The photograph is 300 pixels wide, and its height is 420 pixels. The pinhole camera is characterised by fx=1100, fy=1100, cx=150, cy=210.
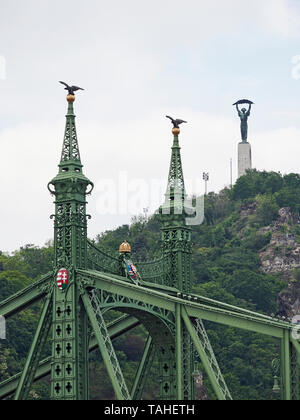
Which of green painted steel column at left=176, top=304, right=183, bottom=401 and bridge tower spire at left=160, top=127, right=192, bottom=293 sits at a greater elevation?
bridge tower spire at left=160, top=127, right=192, bottom=293

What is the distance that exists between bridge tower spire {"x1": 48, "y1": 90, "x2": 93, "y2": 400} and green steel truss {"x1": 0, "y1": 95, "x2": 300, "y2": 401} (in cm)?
5

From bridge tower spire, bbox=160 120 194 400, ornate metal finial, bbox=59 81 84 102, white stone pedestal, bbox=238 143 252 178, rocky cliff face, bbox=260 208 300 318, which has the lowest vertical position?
bridge tower spire, bbox=160 120 194 400

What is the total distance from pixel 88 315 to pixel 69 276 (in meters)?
2.15

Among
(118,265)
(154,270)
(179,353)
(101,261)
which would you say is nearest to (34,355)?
Result: (101,261)

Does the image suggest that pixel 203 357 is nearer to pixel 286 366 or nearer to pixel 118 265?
pixel 286 366

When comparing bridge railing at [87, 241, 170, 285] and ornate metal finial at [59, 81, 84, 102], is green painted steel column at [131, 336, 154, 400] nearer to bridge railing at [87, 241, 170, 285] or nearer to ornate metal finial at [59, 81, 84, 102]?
bridge railing at [87, 241, 170, 285]

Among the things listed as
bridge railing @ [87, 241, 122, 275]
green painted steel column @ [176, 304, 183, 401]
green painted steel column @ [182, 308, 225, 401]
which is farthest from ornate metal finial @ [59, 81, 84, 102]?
green painted steel column @ [182, 308, 225, 401]

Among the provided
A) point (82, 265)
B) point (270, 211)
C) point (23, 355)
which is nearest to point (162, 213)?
point (82, 265)

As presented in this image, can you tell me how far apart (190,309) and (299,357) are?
5.92 metres

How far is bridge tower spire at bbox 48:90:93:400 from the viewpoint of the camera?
2056 inches

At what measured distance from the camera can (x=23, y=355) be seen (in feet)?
322

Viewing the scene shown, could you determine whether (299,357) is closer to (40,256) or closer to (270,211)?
(40,256)

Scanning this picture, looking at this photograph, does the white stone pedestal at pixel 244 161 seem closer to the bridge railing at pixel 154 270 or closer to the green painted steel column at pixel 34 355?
the bridge railing at pixel 154 270
